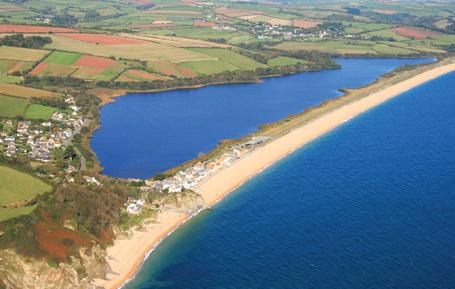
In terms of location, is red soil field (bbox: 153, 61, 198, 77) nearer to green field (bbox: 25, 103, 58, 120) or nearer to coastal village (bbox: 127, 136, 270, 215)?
green field (bbox: 25, 103, 58, 120)

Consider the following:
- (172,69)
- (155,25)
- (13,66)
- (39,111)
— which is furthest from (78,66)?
(155,25)

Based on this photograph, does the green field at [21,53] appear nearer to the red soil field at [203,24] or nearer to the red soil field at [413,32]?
the red soil field at [203,24]

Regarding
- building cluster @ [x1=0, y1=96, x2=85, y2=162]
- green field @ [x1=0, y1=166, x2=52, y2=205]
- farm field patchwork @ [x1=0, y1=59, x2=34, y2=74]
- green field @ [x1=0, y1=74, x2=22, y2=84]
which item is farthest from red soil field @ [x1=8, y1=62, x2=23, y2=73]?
green field @ [x1=0, y1=166, x2=52, y2=205]

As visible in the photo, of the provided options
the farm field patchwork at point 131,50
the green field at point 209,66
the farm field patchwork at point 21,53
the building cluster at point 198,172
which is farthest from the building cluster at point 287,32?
the building cluster at point 198,172

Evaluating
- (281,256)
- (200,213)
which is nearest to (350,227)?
(281,256)

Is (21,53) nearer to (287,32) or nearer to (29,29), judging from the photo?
(29,29)

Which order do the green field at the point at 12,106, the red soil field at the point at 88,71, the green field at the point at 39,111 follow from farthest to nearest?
the red soil field at the point at 88,71 < the green field at the point at 39,111 < the green field at the point at 12,106
